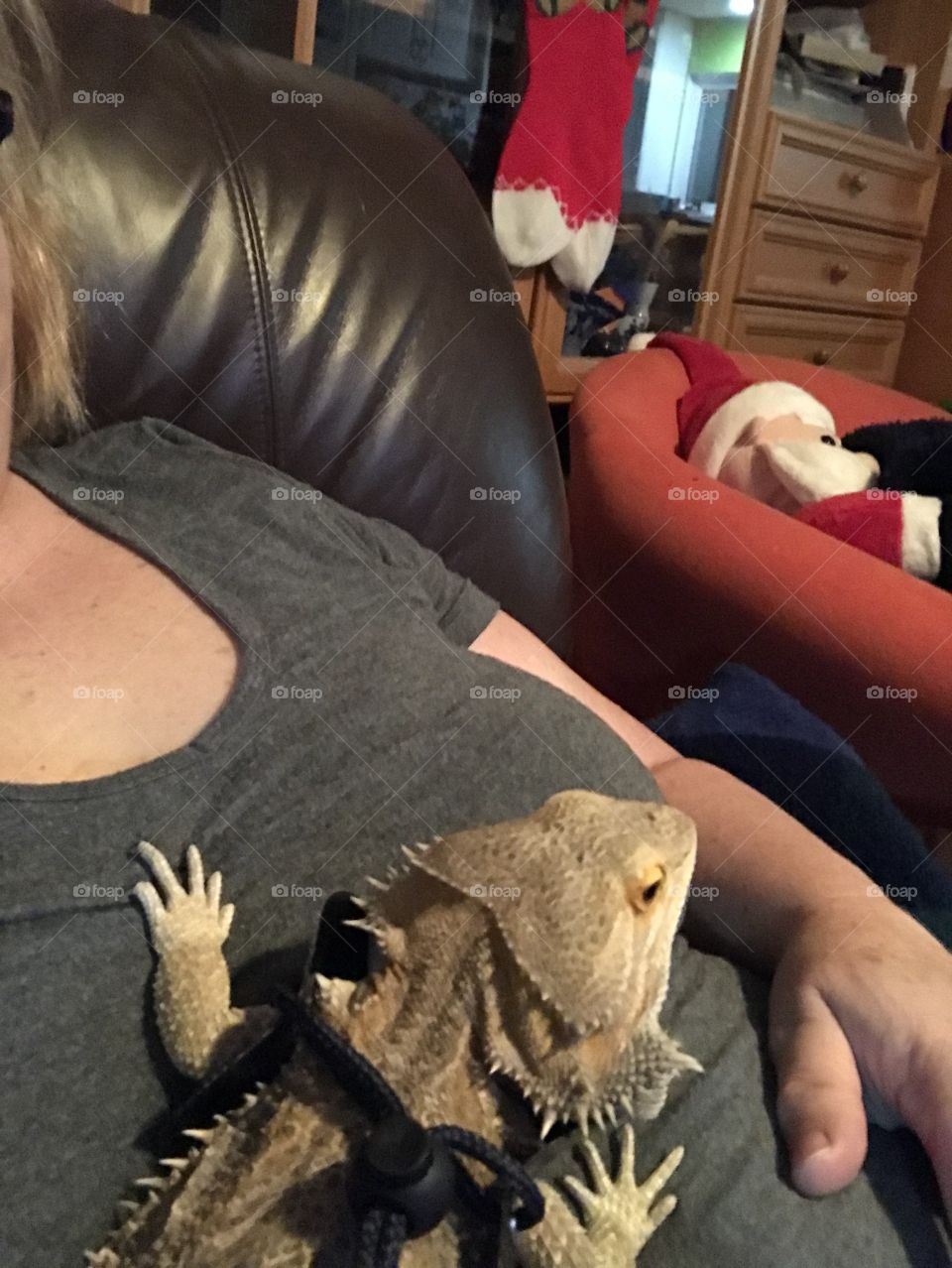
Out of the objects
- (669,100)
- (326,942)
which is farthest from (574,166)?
(326,942)

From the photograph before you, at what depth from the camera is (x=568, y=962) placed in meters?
0.57

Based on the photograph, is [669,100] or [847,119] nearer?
[669,100]

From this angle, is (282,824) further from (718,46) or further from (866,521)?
(718,46)

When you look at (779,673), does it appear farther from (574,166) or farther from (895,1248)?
(574,166)

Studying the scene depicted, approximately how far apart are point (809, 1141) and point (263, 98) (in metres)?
1.18

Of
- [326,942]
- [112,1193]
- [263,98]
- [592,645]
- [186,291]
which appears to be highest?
[263,98]

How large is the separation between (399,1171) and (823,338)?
3.33 metres

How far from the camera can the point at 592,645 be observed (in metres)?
1.64

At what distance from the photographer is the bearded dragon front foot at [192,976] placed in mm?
651

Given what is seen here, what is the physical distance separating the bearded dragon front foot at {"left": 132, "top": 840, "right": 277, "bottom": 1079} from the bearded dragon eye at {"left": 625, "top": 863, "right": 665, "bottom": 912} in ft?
0.84

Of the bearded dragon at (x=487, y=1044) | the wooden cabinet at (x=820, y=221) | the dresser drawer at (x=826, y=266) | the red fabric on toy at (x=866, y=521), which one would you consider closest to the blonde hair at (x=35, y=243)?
the bearded dragon at (x=487, y=1044)

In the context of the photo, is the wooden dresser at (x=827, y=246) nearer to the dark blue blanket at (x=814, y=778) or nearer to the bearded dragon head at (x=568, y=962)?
the dark blue blanket at (x=814, y=778)

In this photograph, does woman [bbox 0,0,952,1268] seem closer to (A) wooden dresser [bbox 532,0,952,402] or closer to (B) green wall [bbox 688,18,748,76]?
(A) wooden dresser [bbox 532,0,952,402]

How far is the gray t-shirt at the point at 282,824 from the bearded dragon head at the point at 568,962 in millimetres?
100
